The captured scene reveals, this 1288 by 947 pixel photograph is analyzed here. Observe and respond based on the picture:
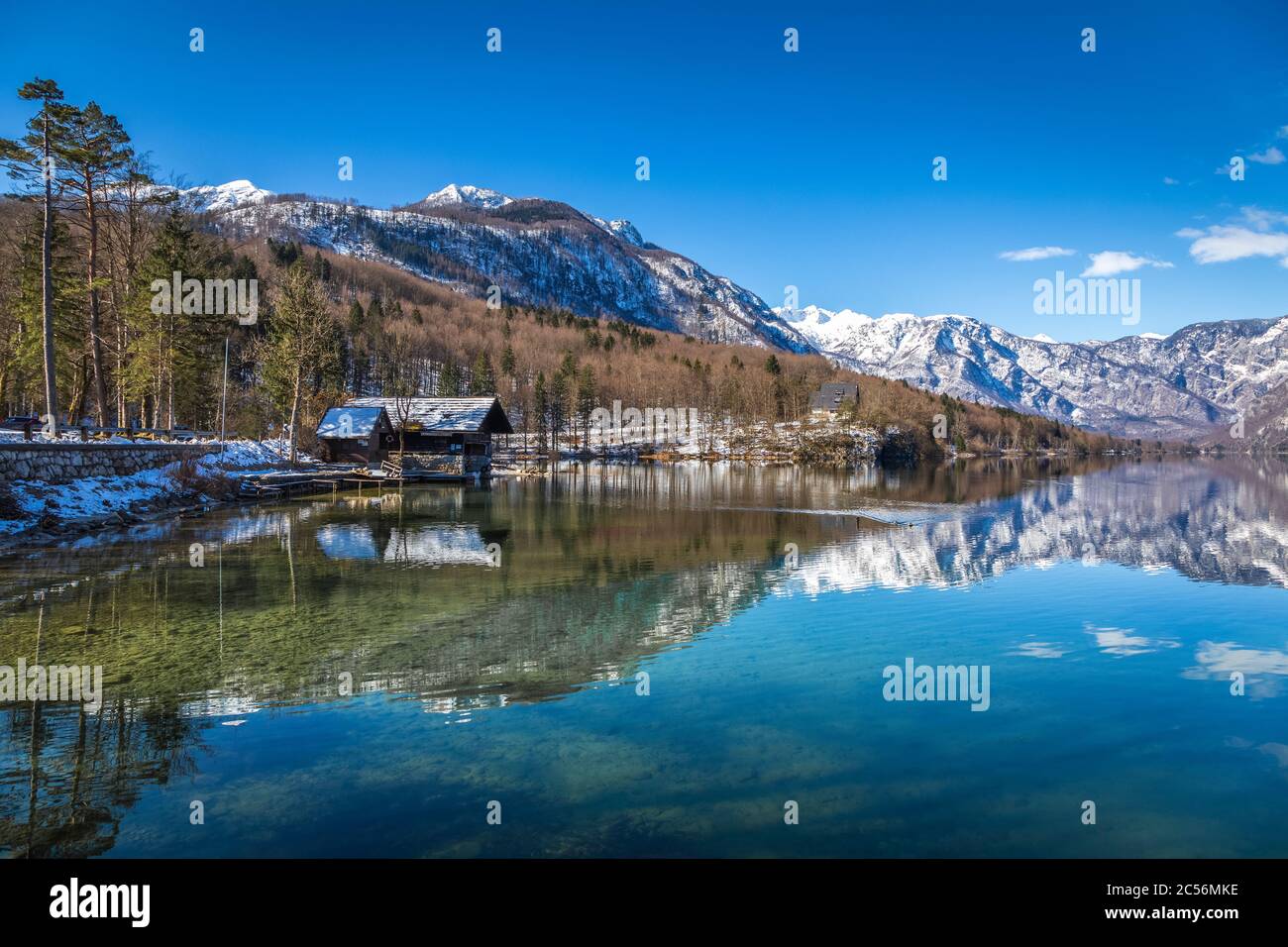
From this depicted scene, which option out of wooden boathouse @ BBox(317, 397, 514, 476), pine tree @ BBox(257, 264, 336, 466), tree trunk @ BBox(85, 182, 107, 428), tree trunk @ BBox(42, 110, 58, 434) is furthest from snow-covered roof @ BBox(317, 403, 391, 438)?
tree trunk @ BBox(42, 110, 58, 434)

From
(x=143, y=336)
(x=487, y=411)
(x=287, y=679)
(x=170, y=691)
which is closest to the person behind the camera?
(x=170, y=691)

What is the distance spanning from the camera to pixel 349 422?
221 ft

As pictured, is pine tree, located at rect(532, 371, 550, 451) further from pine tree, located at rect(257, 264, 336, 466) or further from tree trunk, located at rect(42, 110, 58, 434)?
tree trunk, located at rect(42, 110, 58, 434)

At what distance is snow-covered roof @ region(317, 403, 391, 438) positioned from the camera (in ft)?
220

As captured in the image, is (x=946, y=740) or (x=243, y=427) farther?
(x=243, y=427)

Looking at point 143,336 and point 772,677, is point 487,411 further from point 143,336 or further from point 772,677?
point 772,677

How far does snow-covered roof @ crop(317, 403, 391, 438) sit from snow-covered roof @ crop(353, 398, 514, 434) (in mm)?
2738

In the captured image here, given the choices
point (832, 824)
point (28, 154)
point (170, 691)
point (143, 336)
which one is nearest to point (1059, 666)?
point (832, 824)

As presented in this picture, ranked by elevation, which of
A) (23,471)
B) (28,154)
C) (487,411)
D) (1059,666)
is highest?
(28,154)

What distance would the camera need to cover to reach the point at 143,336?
4691 cm

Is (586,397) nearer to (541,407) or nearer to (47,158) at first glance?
(541,407)

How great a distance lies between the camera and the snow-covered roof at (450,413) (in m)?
72.7

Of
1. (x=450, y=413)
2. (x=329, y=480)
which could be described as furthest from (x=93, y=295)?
(x=450, y=413)

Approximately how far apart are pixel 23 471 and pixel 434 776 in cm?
2858
